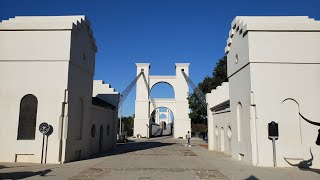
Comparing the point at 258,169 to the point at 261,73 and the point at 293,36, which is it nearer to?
the point at 261,73

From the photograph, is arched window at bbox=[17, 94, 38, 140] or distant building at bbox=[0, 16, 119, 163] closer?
distant building at bbox=[0, 16, 119, 163]

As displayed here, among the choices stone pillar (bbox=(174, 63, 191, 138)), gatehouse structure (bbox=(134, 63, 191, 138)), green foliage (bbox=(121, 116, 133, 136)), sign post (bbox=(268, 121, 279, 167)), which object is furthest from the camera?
green foliage (bbox=(121, 116, 133, 136))

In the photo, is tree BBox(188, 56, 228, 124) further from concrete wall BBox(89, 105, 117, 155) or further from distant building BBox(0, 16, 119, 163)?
distant building BBox(0, 16, 119, 163)

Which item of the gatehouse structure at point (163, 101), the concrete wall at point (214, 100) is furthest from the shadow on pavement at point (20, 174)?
the gatehouse structure at point (163, 101)

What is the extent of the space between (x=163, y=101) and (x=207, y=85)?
18509 mm

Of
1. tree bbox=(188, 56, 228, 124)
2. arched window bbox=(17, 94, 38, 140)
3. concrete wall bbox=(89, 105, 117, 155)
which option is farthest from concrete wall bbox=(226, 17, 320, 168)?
tree bbox=(188, 56, 228, 124)

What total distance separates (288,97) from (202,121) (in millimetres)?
39117

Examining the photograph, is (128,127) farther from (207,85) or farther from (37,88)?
(37,88)

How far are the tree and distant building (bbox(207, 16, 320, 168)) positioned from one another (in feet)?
95.2

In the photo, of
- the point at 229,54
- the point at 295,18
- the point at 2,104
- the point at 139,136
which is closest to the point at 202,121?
the point at 139,136

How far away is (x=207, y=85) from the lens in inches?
1943

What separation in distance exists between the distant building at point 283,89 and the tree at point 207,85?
1142 inches

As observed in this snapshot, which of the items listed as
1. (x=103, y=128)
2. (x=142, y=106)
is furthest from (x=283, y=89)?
(x=142, y=106)

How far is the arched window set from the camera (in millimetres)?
16578
